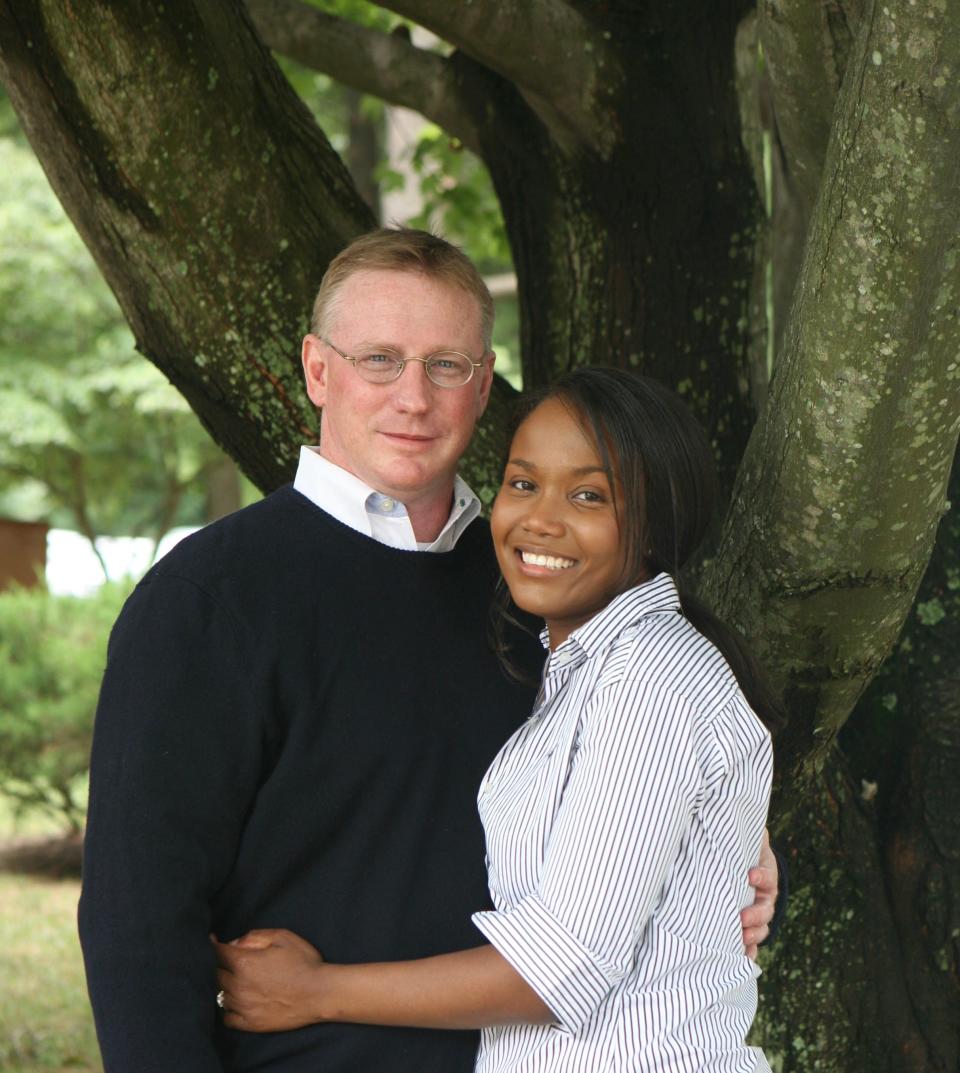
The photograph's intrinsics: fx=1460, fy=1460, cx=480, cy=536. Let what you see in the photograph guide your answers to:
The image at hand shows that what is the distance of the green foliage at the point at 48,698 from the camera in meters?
10.1

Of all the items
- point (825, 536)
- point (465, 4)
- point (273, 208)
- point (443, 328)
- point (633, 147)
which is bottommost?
point (825, 536)

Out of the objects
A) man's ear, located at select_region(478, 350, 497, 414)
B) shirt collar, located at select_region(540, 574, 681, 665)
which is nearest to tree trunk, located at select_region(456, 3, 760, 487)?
man's ear, located at select_region(478, 350, 497, 414)

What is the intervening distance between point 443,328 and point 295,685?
78 cm

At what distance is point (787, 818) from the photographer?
3645 millimetres

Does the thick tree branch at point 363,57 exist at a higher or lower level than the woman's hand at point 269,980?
higher

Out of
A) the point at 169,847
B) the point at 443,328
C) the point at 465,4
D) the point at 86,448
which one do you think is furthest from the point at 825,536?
the point at 86,448

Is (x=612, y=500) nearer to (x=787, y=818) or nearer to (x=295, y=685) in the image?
(x=295, y=685)

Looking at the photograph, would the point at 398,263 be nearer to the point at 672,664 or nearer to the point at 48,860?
the point at 672,664

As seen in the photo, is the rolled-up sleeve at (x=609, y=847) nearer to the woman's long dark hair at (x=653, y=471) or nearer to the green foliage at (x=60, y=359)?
the woman's long dark hair at (x=653, y=471)

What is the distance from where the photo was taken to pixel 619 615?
2.49 m

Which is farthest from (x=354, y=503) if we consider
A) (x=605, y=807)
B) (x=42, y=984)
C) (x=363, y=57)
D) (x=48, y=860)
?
(x=48, y=860)

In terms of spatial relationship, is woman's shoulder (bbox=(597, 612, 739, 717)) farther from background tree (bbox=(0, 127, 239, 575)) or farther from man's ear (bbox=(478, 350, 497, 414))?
background tree (bbox=(0, 127, 239, 575))

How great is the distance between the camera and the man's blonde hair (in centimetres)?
291

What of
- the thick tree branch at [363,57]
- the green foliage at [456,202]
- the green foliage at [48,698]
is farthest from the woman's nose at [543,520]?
the green foliage at [48,698]
